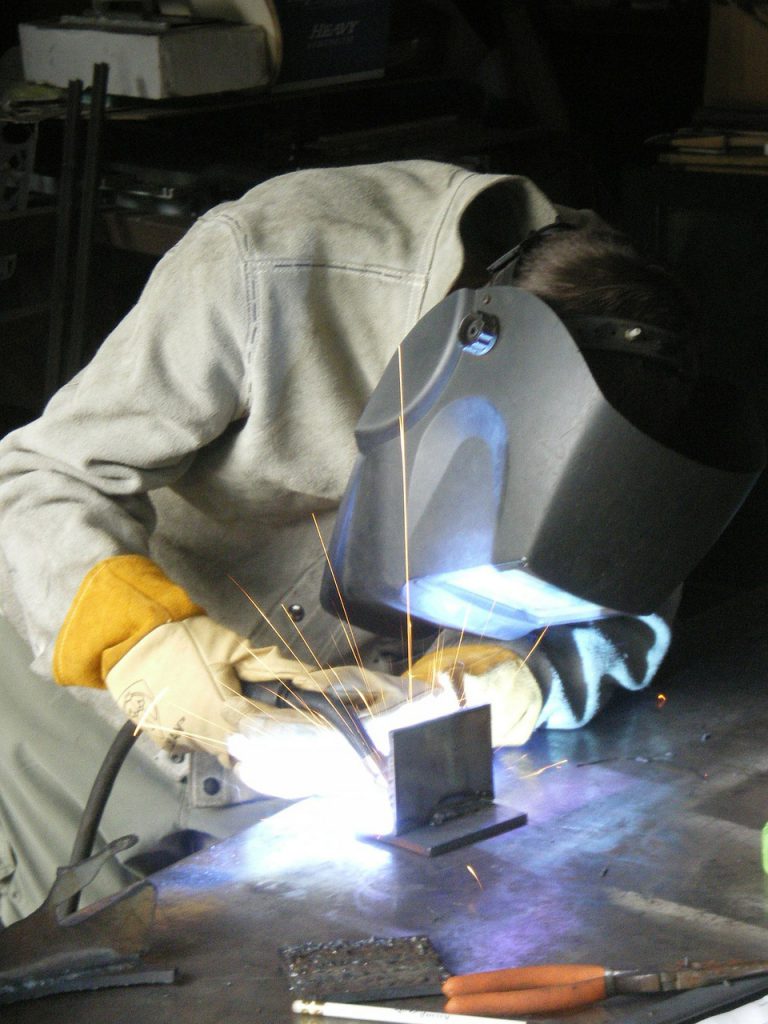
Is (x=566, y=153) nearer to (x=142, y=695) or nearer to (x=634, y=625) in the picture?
(x=634, y=625)

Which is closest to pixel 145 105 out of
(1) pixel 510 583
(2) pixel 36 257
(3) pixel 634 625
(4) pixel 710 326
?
(2) pixel 36 257

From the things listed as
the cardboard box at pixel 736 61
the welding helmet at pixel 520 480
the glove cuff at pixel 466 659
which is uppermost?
the cardboard box at pixel 736 61

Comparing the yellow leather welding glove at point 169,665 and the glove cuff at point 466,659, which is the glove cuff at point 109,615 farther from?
the glove cuff at point 466,659

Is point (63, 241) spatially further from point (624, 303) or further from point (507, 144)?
point (624, 303)

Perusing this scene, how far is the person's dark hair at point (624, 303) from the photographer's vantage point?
1.32 m

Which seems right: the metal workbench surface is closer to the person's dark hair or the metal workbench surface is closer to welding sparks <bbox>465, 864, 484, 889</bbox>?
welding sparks <bbox>465, 864, 484, 889</bbox>

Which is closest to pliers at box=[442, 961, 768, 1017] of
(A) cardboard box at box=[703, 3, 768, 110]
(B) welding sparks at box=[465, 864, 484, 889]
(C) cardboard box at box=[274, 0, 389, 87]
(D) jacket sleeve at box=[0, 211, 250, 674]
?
(B) welding sparks at box=[465, 864, 484, 889]

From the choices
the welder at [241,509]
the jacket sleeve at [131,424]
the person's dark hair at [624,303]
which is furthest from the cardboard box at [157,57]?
the person's dark hair at [624,303]

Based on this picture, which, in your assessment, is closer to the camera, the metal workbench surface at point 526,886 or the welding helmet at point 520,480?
the metal workbench surface at point 526,886

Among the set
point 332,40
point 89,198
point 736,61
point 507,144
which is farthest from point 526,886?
point 736,61

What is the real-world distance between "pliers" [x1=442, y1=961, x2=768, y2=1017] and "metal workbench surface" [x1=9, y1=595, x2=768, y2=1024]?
0.01 meters

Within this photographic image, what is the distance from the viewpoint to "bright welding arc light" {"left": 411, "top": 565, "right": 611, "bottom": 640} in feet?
4.34

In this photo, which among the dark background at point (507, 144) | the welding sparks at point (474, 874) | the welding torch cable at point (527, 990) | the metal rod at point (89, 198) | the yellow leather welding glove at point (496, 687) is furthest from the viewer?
the dark background at point (507, 144)

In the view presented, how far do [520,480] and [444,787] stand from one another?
12.9 inches
